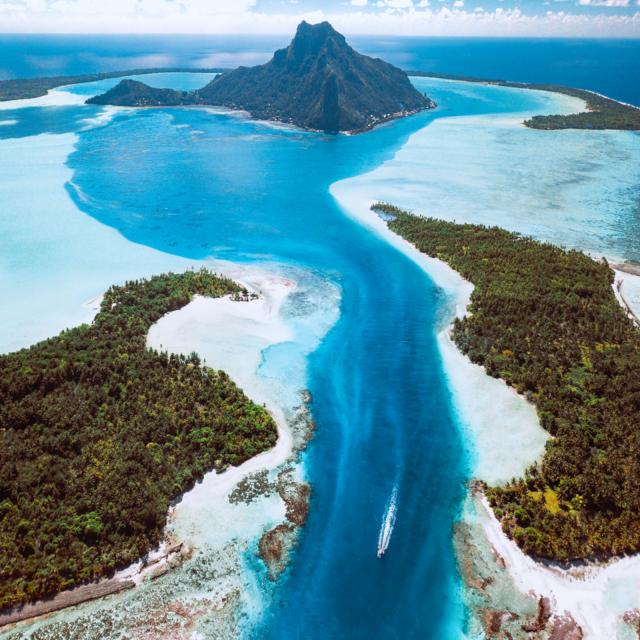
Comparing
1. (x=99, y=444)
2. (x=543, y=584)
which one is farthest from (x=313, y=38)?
(x=543, y=584)

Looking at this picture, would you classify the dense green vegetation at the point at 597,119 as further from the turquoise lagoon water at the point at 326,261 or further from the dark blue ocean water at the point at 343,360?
→ the dark blue ocean water at the point at 343,360

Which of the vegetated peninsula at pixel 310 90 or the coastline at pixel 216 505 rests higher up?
the vegetated peninsula at pixel 310 90

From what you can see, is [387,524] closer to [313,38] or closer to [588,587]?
[588,587]

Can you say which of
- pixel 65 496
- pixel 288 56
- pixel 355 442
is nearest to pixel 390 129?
pixel 288 56

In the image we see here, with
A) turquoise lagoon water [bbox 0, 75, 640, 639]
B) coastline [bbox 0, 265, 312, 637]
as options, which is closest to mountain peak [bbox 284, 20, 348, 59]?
turquoise lagoon water [bbox 0, 75, 640, 639]

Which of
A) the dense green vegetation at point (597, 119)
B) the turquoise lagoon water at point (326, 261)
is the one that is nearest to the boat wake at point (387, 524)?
the turquoise lagoon water at point (326, 261)

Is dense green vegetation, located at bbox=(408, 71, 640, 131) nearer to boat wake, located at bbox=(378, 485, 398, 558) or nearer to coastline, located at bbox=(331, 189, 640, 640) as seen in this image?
coastline, located at bbox=(331, 189, 640, 640)
